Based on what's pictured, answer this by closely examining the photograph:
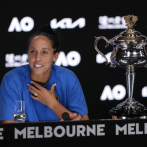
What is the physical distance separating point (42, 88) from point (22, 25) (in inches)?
61.1

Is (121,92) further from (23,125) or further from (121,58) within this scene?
(23,125)

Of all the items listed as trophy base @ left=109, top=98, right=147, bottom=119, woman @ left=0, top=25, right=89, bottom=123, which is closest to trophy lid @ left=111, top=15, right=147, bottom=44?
trophy base @ left=109, top=98, right=147, bottom=119

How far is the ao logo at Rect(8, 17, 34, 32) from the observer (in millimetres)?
3746

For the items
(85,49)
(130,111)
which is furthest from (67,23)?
(130,111)

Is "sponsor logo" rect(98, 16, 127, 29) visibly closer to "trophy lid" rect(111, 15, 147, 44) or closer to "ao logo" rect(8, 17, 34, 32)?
"ao logo" rect(8, 17, 34, 32)

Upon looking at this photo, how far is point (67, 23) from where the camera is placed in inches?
149

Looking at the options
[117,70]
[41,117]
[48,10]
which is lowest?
[41,117]

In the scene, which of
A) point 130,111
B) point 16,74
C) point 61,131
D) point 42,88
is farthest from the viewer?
point 16,74

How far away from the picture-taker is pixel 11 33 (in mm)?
3752

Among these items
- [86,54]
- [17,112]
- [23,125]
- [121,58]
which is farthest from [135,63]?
[86,54]

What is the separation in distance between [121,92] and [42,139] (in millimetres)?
2396

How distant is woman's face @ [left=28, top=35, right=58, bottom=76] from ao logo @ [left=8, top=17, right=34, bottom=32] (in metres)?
1.36

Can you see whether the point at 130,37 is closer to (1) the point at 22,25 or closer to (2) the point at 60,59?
(2) the point at 60,59

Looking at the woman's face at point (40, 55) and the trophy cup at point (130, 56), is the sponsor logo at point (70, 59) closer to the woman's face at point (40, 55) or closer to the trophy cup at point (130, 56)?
the woman's face at point (40, 55)
